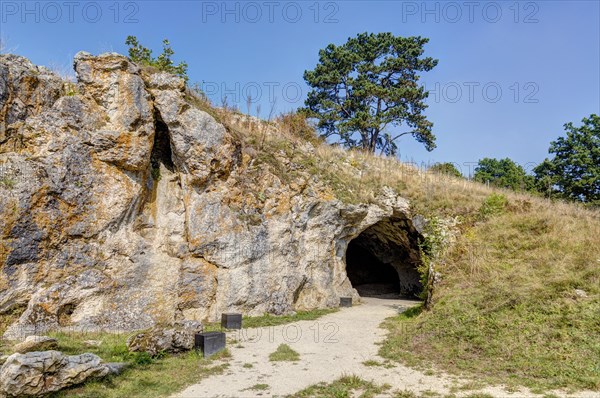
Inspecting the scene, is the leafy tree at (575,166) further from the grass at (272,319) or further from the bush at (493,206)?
the grass at (272,319)

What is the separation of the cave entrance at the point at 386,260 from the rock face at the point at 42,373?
1595 centimetres

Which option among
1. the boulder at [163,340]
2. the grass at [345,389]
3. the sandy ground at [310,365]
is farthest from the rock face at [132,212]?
the grass at [345,389]

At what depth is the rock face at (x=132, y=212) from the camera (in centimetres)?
1084

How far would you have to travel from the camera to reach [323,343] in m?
10.5

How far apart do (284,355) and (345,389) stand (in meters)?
2.50

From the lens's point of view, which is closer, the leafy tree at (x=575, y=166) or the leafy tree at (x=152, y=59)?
the leafy tree at (x=152, y=59)

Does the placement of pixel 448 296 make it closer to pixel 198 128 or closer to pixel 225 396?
pixel 225 396

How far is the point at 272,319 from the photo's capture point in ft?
43.6

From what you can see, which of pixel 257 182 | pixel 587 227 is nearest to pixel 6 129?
pixel 257 182

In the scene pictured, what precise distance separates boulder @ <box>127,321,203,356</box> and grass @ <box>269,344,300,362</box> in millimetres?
1942

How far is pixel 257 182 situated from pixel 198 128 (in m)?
3.15

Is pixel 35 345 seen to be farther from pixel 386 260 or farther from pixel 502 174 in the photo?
pixel 502 174

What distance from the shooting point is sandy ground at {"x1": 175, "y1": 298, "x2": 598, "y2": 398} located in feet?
22.9

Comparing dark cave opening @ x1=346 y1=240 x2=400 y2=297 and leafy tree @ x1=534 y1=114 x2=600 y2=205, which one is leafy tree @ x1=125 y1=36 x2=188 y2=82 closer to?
dark cave opening @ x1=346 y1=240 x2=400 y2=297
